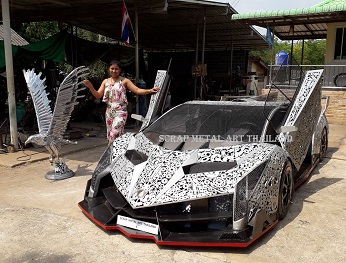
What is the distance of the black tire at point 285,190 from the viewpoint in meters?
3.29

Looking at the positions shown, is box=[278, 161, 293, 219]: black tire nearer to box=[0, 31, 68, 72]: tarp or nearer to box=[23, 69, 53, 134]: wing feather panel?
box=[23, 69, 53, 134]: wing feather panel

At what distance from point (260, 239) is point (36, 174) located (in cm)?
369

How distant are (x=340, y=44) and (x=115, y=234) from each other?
12945mm

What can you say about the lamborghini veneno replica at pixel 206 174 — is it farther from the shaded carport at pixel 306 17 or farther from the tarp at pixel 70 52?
the shaded carport at pixel 306 17

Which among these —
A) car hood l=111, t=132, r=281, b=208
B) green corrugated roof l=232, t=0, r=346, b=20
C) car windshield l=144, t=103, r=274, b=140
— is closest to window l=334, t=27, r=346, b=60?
green corrugated roof l=232, t=0, r=346, b=20

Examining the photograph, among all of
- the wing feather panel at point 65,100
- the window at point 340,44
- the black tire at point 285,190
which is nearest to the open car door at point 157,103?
the wing feather panel at point 65,100

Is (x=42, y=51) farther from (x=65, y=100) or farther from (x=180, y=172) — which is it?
(x=180, y=172)

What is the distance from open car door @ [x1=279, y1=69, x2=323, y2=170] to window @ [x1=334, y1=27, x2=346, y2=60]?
986cm

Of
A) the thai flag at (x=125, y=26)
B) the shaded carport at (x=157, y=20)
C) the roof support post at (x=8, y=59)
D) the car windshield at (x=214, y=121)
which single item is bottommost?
the car windshield at (x=214, y=121)

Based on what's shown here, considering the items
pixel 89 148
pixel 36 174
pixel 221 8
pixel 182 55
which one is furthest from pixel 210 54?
pixel 36 174

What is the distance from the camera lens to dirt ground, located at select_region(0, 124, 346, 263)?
9.07ft

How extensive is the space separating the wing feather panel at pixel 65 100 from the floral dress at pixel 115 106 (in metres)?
0.40

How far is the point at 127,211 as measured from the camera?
2.96m

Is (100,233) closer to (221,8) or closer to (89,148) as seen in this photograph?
(89,148)
